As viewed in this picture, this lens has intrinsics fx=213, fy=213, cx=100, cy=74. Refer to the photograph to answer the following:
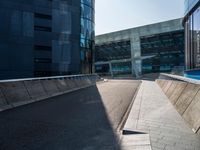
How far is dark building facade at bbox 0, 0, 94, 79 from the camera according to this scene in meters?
28.3

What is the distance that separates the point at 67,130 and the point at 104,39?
6586cm

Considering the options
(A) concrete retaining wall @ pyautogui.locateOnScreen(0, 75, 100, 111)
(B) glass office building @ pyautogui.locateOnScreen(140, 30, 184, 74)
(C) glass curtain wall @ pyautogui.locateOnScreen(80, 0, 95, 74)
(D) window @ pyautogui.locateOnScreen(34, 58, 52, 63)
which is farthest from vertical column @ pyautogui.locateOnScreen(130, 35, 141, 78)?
(A) concrete retaining wall @ pyautogui.locateOnScreen(0, 75, 100, 111)

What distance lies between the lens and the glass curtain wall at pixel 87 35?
114 feet

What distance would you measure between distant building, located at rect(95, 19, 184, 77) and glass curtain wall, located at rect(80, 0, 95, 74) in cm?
2440

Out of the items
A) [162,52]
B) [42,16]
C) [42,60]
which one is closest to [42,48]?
[42,60]

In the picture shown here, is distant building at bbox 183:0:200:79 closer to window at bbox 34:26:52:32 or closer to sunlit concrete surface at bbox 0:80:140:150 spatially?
window at bbox 34:26:52:32

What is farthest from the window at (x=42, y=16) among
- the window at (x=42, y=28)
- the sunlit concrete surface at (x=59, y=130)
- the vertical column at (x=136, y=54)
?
the vertical column at (x=136, y=54)

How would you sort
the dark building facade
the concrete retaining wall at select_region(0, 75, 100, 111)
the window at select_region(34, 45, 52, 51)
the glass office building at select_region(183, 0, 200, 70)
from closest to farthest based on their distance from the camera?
the concrete retaining wall at select_region(0, 75, 100, 111)
the glass office building at select_region(183, 0, 200, 70)
the dark building facade
the window at select_region(34, 45, 52, 51)

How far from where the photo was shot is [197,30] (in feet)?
89.0

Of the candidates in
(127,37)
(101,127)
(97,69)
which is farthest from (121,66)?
(101,127)

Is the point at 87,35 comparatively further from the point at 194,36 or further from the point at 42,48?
the point at 194,36

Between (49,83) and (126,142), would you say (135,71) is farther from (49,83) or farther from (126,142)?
→ (126,142)

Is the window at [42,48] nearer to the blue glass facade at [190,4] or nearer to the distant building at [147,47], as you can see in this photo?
the blue glass facade at [190,4]

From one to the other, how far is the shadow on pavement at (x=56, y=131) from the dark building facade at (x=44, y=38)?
22646 millimetres
